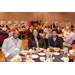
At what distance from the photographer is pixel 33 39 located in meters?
3.44

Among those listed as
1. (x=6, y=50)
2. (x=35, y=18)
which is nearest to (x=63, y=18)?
(x=35, y=18)

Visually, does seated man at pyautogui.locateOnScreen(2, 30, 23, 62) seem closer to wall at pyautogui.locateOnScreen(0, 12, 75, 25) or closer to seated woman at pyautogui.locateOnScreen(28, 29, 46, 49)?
seated woman at pyautogui.locateOnScreen(28, 29, 46, 49)

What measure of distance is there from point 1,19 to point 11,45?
41.8ft

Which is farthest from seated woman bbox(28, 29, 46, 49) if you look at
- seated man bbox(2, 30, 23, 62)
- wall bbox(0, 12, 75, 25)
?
wall bbox(0, 12, 75, 25)

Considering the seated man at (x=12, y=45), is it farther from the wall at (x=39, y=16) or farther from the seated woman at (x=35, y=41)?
the wall at (x=39, y=16)

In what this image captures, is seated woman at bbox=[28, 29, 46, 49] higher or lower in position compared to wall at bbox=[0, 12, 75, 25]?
lower

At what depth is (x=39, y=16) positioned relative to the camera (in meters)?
15.9

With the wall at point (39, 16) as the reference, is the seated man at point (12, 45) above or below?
below

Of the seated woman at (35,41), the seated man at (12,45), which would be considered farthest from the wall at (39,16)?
the seated man at (12,45)

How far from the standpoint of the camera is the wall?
1453 cm

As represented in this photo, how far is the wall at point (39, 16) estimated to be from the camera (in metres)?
14.5

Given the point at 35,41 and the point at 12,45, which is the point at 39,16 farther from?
the point at 12,45

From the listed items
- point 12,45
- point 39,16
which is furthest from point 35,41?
point 39,16
